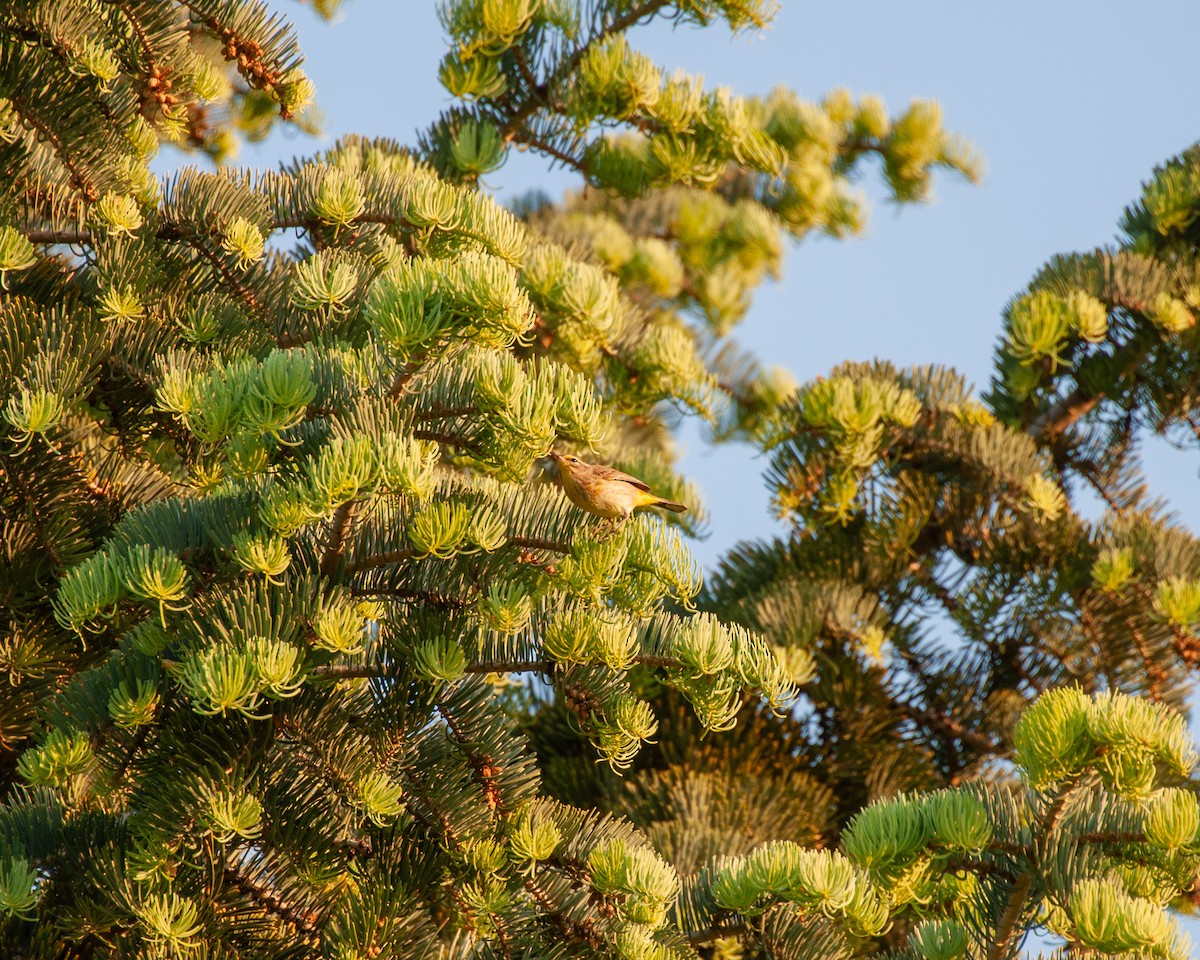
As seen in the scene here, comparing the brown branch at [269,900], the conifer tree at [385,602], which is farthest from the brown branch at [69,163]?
the brown branch at [269,900]

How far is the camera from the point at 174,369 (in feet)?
7.68

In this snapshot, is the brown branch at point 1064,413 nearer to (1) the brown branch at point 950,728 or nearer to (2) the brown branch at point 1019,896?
(1) the brown branch at point 950,728

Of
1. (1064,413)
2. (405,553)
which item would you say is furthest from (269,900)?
(1064,413)

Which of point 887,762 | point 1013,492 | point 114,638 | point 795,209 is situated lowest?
point 114,638

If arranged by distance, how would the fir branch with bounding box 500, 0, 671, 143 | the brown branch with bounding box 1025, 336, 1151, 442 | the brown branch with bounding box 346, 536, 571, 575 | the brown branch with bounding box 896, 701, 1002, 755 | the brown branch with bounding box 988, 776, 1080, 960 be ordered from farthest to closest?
the brown branch with bounding box 1025, 336, 1151, 442 → the brown branch with bounding box 896, 701, 1002, 755 → the fir branch with bounding box 500, 0, 671, 143 → the brown branch with bounding box 988, 776, 1080, 960 → the brown branch with bounding box 346, 536, 571, 575

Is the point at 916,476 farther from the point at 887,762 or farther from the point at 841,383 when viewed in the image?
the point at 887,762

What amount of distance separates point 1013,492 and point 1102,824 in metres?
1.83

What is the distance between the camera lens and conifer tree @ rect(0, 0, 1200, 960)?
2.12 metres

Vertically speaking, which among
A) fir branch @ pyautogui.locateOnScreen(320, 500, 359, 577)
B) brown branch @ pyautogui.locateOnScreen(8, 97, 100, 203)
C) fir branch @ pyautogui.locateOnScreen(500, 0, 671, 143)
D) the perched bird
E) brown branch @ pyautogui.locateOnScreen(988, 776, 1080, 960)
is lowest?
brown branch @ pyautogui.locateOnScreen(988, 776, 1080, 960)

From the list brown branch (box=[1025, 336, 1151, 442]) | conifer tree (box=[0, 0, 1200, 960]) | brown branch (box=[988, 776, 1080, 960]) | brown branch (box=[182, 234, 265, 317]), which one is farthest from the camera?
brown branch (box=[1025, 336, 1151, 442])

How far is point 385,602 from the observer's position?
2.32 m

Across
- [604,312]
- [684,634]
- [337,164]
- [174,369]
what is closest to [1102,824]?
[684,634]

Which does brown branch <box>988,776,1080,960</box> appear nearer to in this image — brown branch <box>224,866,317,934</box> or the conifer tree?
the conifer tree

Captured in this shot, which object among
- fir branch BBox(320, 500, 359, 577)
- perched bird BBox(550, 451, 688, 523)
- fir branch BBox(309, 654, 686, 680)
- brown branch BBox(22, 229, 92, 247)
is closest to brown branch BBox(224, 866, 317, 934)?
fir branch BBox(309, 654, 686, 680)
